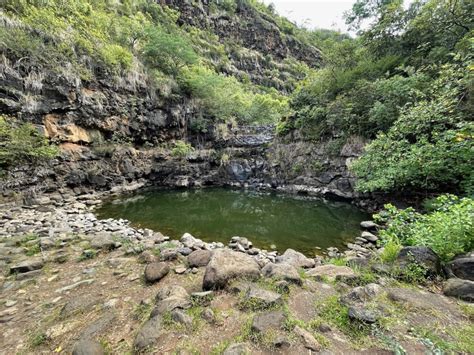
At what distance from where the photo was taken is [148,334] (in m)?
2.12

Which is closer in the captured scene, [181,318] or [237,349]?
[237,349]

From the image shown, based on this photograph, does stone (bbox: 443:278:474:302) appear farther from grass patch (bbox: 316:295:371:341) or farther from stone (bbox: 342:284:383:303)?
grass patch (bbox: 316:295:371:341)

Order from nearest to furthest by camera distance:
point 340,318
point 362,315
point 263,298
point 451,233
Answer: point 362,315
point 340,318
point 263,298
point 451,233

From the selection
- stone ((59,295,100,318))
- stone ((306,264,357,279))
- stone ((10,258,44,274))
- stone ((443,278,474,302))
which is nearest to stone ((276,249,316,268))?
stone ((306,264,357,279))

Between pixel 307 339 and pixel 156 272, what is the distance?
2379mm

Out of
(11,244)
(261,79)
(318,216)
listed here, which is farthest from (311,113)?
(261,79)

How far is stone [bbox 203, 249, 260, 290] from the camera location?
2787 mm

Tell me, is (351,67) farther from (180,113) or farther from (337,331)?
(337,331)

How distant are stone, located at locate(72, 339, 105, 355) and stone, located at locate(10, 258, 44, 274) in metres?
2.68

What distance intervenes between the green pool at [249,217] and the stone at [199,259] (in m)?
3.01

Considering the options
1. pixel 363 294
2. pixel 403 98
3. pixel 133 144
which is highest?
pixel 403 98

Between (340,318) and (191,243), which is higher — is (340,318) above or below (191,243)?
above

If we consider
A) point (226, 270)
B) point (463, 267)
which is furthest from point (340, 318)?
point (463, 267)

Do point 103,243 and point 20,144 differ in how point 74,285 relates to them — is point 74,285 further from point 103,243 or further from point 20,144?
point 20,144
